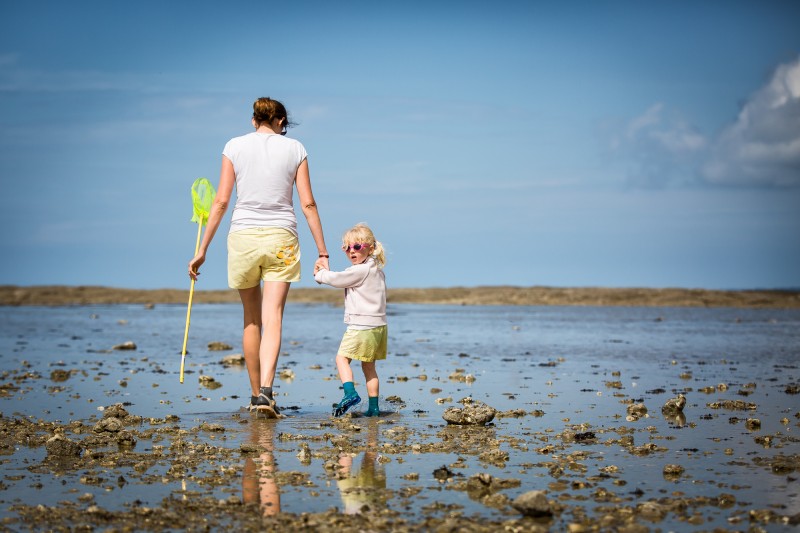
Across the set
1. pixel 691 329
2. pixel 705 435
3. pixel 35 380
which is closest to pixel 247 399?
pixel 35 380

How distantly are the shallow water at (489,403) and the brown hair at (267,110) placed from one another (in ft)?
10.1

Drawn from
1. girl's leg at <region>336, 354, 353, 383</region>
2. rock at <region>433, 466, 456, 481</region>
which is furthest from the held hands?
rock at <region>433, 466, 456, 481</region>

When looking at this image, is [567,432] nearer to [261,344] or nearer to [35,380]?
[261,344]

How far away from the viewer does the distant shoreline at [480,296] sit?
5788 centimetres

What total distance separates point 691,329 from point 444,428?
21.1 meters

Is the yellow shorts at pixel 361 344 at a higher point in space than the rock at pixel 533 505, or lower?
higher

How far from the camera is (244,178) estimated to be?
9109mm

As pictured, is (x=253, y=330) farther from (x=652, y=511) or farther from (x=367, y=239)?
(x=652, y=511)

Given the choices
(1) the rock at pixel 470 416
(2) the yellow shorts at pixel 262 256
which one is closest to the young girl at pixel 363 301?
(2) the yellow shorts at pixel 262 256

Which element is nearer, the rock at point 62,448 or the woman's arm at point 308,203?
the rock at point 62,448

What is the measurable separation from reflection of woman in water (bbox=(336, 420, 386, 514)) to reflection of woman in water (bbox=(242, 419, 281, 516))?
42 cm

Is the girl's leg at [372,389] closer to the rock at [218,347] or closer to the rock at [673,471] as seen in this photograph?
the rock at [673,471]

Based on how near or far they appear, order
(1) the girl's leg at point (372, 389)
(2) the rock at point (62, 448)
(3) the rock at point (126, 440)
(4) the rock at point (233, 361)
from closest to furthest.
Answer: (2) the rock at point (62, 448)
(3) the rock at point (126, 440)
(1) the girl's leg at point (372, 389)
(4) the rock at point (233, 361)

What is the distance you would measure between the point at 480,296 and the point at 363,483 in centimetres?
6200
